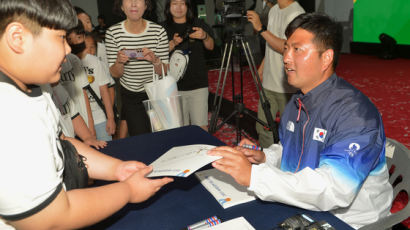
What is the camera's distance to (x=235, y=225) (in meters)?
0.97

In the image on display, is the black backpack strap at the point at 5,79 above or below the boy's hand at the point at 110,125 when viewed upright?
above

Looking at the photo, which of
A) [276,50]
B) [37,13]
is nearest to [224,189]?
[37,13]

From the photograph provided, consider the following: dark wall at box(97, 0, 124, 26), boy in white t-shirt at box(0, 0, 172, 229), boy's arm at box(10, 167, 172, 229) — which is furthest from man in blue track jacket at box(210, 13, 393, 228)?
dark wall at box(97, 0, 124, 26)

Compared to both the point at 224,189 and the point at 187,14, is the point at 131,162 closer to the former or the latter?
the point at 224,189

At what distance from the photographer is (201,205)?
1126 mm

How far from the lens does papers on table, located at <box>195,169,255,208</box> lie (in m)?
1.13

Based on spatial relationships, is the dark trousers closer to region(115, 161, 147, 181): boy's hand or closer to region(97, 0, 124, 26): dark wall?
region(115, 161, 147, 181): boy's hand

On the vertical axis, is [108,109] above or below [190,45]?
below

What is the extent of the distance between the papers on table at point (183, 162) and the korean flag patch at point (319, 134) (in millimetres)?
439

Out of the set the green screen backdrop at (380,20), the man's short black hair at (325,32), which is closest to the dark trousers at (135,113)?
the man's short black hair at (325,32)

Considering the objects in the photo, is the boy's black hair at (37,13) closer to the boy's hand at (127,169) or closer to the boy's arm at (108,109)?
the boy's hand at (127,169)

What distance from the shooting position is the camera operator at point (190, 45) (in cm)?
283

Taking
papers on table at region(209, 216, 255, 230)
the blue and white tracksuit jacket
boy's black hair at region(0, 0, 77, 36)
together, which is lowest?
papers on table at region(209, 216, 255, 230)

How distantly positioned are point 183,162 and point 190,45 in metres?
1.95
